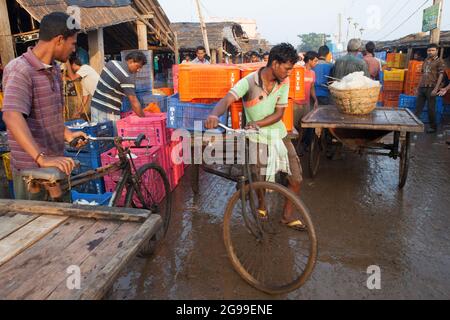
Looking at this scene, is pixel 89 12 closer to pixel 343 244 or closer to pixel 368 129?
pixel 368 129

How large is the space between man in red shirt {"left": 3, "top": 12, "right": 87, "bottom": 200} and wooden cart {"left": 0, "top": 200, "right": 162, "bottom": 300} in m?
0.33

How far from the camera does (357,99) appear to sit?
5.09 meters

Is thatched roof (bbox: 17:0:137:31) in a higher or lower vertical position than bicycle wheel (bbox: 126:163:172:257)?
higher

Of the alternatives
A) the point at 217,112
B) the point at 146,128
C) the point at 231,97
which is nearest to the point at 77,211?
the point at 217,112

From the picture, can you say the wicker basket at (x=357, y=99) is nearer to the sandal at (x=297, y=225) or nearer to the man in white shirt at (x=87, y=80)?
the sandal at (x=297, y=225)

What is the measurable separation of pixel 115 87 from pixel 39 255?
4.07 metres

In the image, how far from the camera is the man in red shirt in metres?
2.37

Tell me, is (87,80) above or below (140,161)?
above

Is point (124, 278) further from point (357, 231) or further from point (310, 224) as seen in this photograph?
point (357, 231)

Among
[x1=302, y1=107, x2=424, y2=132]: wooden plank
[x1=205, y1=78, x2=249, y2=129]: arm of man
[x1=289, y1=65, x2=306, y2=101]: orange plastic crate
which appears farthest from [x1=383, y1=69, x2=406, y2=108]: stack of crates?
[x1=205, y1=78, x2=249, y2=129]: arm of man

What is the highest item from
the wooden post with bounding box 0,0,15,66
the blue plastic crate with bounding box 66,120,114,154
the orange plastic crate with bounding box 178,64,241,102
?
the wooden post with bounding box 0,0,15,66

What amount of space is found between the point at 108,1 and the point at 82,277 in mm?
8062

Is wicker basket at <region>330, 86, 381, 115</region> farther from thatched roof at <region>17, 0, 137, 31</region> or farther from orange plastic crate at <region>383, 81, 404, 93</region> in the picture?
orange plastic crate at <region>383, 81, 404, 93</region>
